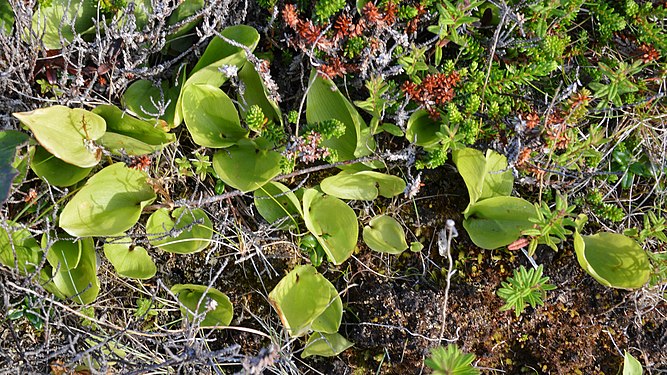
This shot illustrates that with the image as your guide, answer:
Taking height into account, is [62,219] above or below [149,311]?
above

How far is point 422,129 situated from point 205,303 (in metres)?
0.85

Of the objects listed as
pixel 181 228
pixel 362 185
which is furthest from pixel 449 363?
pixel 181 228

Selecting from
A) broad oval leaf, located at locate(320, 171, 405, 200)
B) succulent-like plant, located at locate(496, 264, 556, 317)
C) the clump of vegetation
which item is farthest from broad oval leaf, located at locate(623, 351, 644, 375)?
broad oval leaf, located at locate(320, 171, 405, 200)

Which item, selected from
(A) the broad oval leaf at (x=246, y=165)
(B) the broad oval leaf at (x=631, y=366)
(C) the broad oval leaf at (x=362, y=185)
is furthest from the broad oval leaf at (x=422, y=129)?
(B) the broad oval leaf at (x=631, y=366)

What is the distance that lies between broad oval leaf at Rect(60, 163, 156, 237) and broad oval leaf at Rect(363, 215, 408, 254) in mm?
665

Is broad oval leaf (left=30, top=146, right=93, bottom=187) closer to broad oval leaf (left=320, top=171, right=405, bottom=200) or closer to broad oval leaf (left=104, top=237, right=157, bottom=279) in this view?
broad oval leaf (left=104, top=237, right=157, bottom=279)

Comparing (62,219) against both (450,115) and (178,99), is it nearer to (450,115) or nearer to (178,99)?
(178,99)

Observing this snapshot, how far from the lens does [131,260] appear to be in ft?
5.83

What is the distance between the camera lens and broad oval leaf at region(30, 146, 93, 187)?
1.68 metres

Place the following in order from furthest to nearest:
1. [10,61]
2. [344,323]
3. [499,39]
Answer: [344,323] → [499,39] → [10,61]

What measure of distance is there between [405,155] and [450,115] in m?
0.18

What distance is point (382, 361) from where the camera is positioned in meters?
1.80

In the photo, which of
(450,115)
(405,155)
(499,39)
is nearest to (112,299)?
(405,155)

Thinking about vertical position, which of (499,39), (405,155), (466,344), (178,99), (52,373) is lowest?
(52,373)
